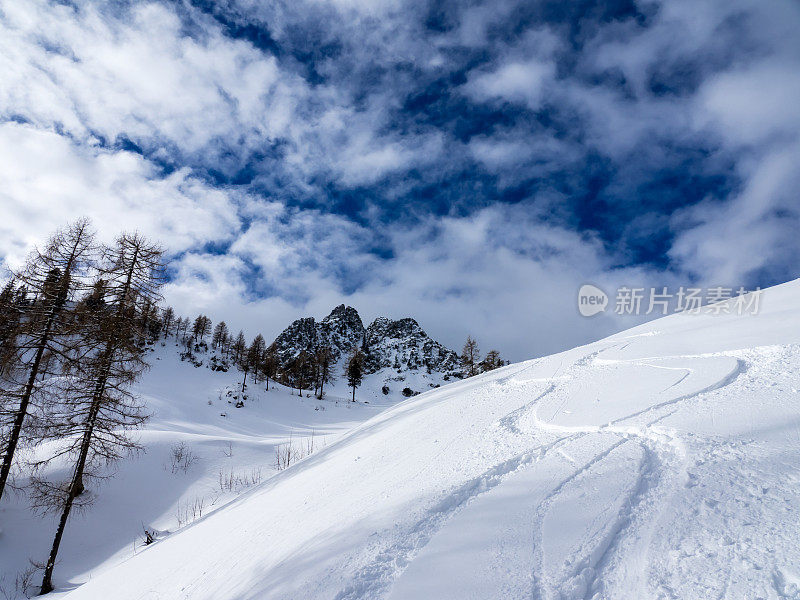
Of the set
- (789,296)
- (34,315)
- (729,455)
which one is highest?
(789,296)

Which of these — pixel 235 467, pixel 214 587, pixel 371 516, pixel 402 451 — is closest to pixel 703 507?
pixel 371 516

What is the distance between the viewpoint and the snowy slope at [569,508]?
7.15 ft

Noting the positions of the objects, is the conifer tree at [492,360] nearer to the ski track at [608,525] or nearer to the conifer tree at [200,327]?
the ski track at [608,525]

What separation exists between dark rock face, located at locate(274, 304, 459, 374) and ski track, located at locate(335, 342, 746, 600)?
88.9 metres

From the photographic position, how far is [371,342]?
117 meters

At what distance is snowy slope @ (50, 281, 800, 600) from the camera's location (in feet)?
7.15

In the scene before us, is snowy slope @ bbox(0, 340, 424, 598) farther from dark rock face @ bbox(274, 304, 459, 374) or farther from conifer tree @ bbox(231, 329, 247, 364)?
dark rock face @ bbox(274, 304, 459, 374)

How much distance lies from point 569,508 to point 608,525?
32 centimetres

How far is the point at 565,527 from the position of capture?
2.61m

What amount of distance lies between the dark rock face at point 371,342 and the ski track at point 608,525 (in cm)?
8890

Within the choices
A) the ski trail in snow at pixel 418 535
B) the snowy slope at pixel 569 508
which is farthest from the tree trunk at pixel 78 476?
the ski trail in snow at pixel 418 535

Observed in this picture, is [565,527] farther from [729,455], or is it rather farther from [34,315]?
[34,315]

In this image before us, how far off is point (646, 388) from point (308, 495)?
5852mm

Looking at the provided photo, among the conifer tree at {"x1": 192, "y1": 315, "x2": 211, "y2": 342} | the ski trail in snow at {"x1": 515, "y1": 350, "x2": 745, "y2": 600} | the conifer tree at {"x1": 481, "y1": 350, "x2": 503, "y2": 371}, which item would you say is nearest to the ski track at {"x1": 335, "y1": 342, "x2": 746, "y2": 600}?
the ski trail in snow at {"x1": 515, "y1": 350, "x2": 745, "y2": 600}
